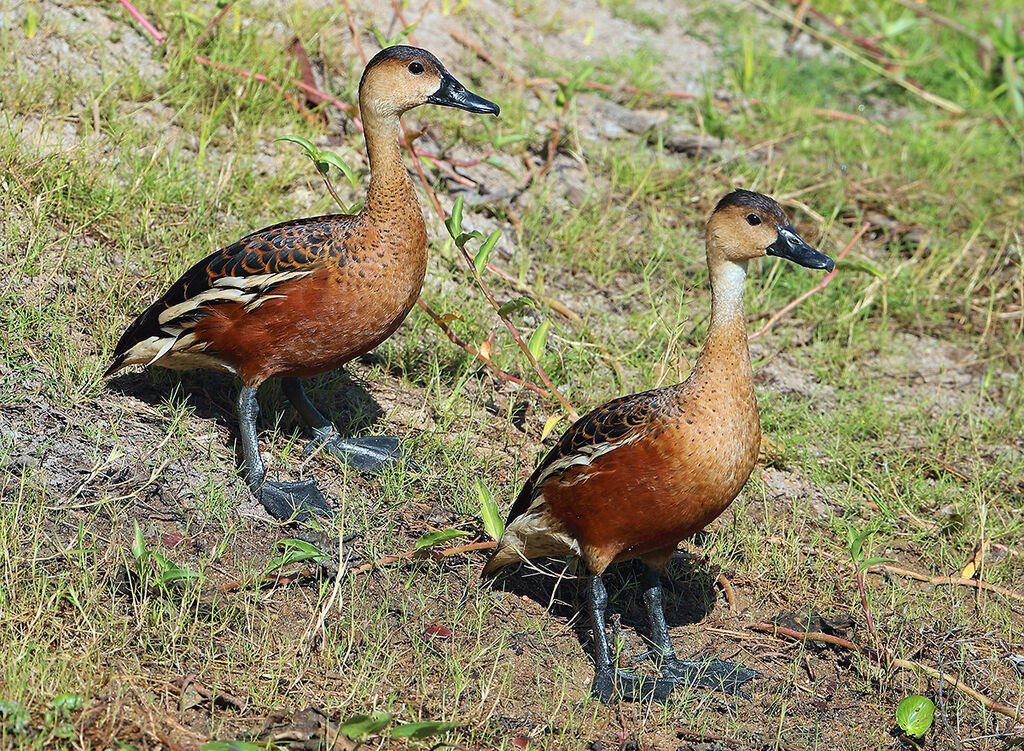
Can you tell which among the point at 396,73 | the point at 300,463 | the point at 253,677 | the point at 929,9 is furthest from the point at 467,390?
the point at 929,9

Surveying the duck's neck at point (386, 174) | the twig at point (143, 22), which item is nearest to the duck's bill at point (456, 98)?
the duck's neck at point (386, 174)

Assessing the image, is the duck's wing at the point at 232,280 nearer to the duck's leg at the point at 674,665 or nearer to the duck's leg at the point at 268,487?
the duck's leg at the point at 268,487

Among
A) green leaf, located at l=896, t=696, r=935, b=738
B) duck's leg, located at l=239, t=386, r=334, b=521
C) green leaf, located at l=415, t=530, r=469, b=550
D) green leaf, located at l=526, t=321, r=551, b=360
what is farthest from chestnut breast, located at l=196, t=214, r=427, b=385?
green leaf, located at l=896, t=696, r=935, b=738

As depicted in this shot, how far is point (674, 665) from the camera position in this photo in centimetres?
406

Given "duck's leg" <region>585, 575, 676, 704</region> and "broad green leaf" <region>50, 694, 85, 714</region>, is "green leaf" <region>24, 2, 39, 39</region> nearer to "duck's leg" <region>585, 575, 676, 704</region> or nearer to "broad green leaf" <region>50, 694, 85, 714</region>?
"broad green leaf" <region>50, 694, 85, 714</region>

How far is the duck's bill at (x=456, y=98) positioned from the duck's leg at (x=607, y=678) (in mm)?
1993

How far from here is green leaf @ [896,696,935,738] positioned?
380 centimetres

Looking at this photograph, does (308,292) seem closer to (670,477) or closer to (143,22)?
(670,477)

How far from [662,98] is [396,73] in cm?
334

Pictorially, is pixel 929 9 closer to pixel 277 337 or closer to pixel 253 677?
pixel 277 337

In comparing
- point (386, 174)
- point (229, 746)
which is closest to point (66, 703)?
point (229, 746)

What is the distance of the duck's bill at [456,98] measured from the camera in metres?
4.61

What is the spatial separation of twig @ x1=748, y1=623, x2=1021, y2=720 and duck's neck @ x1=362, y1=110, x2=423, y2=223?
7.06 ft

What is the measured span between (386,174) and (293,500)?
136cm
